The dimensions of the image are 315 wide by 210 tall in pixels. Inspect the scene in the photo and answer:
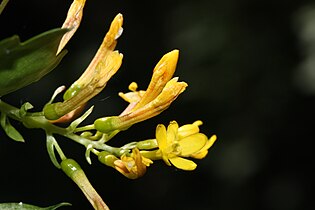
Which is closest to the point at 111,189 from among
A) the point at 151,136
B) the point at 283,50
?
the point at 151,136

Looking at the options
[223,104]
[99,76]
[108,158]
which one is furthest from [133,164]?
[223,104]

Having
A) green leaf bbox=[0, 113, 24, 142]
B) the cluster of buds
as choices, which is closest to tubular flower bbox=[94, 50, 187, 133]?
the cluster of buds

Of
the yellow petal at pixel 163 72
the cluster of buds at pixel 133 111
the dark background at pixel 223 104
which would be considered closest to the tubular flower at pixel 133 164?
the cluster of buds at pixel 133 111

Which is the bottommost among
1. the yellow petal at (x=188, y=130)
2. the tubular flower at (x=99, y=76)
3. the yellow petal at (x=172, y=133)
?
the yellow petal at (x=188, y=130)

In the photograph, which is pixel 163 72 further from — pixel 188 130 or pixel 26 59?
pixel 26 59

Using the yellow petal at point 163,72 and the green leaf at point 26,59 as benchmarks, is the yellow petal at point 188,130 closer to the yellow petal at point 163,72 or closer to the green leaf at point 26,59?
the yellow petal at point 163,72

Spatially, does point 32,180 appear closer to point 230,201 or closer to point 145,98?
point 230,201

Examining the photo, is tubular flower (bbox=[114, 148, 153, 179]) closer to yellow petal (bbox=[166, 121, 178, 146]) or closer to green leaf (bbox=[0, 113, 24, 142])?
yellow petal (bbox=[166, 121, 178, 146])
